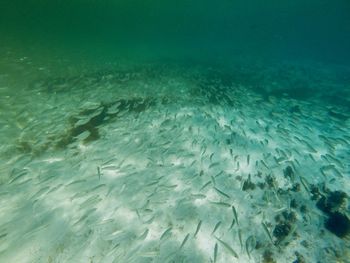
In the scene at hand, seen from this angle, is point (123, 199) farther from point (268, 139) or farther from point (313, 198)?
point (268, 139)

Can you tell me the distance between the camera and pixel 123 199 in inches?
212

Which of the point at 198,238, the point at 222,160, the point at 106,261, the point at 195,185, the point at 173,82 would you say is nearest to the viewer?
the point at 106,261

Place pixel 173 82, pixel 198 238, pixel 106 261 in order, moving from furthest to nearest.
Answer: pixel 173 82 < pixel 198 238 < pixel 106 261

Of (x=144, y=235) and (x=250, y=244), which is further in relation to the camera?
(x=250, y=244)

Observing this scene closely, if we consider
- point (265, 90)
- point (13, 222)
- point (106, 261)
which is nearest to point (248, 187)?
point (106, 261)

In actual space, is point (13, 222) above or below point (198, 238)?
below

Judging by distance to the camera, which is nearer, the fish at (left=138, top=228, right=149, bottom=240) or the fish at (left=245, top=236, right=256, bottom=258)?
the fish at (left=138, top=228, right=149, bottom=240)

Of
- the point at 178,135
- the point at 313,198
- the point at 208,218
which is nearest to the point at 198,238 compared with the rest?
the point at 208,218

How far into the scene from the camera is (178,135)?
815 centimetres

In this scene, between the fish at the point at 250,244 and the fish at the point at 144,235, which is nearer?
the fish at the point at 144,235

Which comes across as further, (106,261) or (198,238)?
(198,238)

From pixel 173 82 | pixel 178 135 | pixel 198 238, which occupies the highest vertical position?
pixel 198 238

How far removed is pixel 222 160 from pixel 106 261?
13.2ft

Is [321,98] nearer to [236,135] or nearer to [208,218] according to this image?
[236,135]
